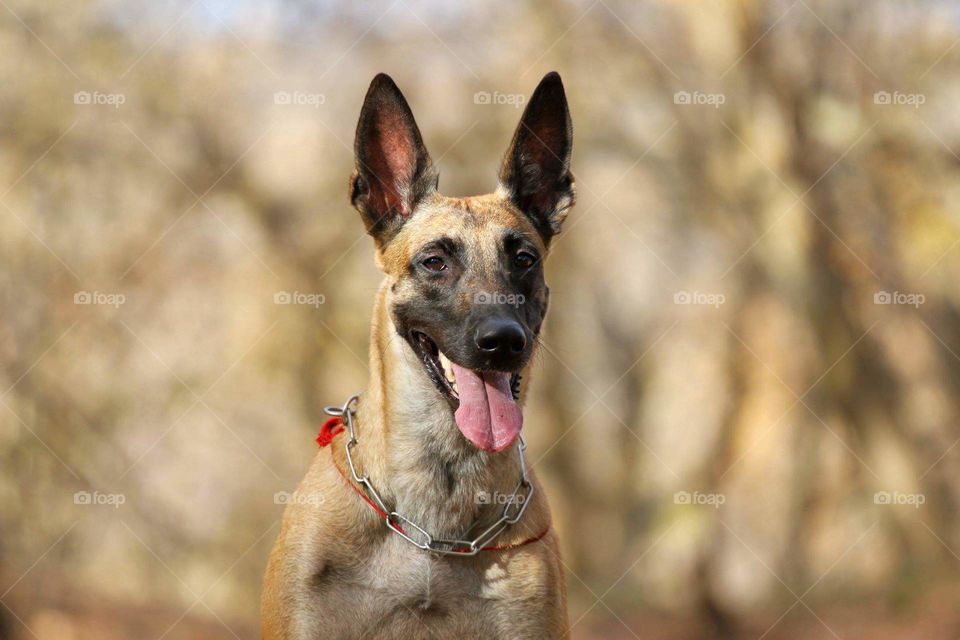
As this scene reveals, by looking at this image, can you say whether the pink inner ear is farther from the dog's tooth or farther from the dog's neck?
the dog's tooth

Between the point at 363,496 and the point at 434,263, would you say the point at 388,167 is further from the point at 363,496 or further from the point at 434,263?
the point at 363,496

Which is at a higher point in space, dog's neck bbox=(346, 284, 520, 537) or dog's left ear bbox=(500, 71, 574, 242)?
dog's left ear bbox=(500, 71, 574, 242)

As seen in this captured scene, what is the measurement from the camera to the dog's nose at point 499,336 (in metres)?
3.53

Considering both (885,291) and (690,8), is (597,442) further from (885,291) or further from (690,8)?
(690,8)

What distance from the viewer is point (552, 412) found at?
8.75 m

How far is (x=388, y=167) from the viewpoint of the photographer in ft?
13.8

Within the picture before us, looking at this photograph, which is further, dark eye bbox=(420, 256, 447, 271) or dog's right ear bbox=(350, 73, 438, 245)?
dog's right ear bbox=(350, 73, 438, 245)

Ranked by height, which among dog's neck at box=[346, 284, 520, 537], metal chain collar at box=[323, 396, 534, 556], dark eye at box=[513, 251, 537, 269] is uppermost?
dark eye at box=[513, 251, 537, 269]

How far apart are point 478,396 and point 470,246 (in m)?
0.61

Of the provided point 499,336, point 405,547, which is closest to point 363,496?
point 405,547

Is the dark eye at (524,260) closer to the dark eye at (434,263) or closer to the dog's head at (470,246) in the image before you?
the dog's head at (470,246)

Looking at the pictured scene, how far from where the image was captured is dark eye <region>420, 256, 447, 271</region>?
3.88 m

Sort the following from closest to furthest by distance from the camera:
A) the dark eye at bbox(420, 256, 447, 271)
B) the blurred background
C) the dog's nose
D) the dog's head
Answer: the dog's nose
the dog's head
the dark eye at bbox(420, 256, 447, 271)
the blurred background

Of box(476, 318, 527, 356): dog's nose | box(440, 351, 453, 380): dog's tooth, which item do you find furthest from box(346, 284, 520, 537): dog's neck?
box(476, 318, 527, 356): dog's nose
